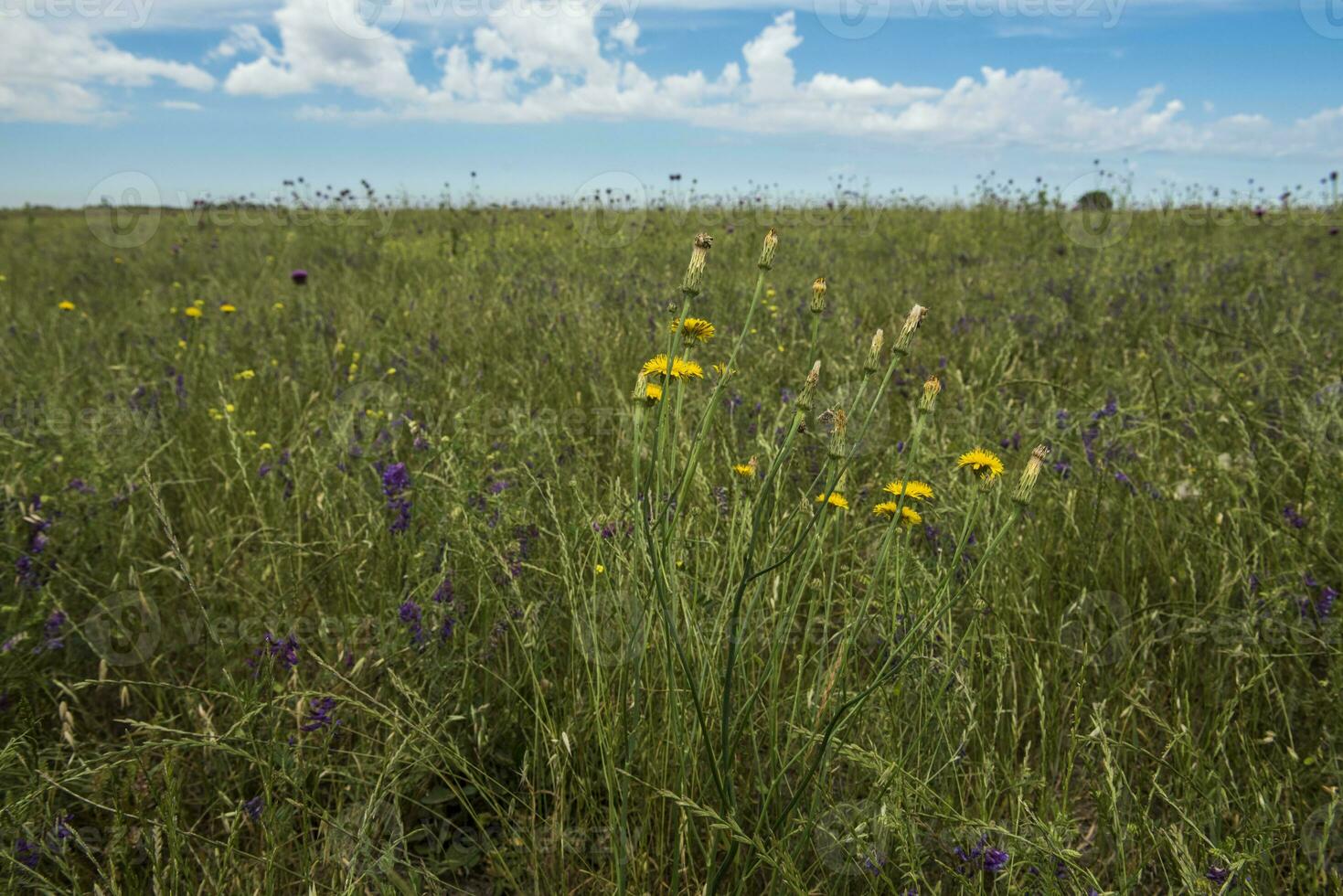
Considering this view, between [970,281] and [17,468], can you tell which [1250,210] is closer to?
[970,281]

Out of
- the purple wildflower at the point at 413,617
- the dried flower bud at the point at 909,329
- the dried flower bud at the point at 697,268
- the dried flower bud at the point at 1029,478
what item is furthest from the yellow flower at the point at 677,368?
the purple wildflower at the point at 413,617

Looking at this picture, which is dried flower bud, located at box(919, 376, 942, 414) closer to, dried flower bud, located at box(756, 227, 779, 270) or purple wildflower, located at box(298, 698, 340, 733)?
dried flower bud, located at box(756, 227, 779, 270)

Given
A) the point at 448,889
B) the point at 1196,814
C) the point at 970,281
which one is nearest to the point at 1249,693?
the point at 1196,814

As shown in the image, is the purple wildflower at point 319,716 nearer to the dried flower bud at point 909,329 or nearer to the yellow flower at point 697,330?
the yellow flower at point 697,330

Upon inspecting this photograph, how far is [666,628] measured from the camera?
3.14 feet

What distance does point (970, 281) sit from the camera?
535 cm

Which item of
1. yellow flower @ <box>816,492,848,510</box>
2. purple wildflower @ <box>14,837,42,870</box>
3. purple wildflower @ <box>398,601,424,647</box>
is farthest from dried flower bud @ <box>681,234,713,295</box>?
purple wildflower @ <box>14,837,42,870</box>

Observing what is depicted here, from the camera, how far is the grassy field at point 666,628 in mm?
1110

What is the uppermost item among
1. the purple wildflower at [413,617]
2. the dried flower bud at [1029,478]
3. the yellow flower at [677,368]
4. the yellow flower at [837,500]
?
the yellow flower at [677,368]

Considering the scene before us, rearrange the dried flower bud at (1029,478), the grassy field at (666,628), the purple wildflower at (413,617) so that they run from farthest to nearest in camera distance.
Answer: the purple wildflower at (413,617) < the grassy field at (666,628) < the dried flower bud at (1029,478)

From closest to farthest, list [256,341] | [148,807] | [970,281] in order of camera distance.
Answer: [148,807], [256,341], [970,281]

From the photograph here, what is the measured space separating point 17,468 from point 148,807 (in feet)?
4.37

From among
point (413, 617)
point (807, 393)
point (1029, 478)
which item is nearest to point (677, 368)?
point (807, 393)

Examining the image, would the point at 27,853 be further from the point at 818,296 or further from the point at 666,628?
the point at 818,296
